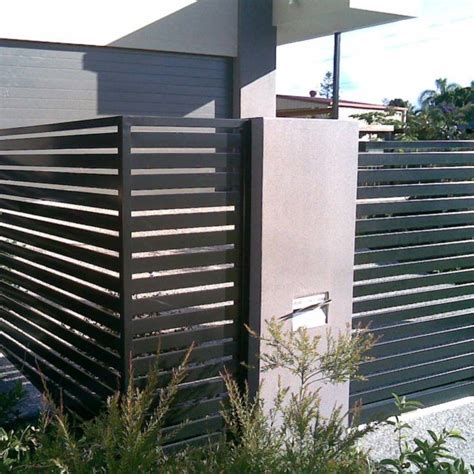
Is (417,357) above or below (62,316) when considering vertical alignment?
below

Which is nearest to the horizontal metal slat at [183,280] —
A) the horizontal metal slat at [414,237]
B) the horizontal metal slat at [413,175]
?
the horizontal metal slat at [414,237]

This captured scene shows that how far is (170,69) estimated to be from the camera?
32.5 feet

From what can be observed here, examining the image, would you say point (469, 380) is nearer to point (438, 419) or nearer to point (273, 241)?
point (438, 419)

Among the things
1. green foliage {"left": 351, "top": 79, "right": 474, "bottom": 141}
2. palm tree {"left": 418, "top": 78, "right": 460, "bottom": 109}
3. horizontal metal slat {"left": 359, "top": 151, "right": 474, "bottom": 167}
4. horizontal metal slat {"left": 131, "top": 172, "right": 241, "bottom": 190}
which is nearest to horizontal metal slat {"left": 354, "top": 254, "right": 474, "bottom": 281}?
horizontal metal slat {"left": 359, "top": 151, "right": 474, "bottom": 167}

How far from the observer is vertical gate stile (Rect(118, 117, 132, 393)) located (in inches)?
121

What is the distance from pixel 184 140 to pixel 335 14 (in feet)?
23.8

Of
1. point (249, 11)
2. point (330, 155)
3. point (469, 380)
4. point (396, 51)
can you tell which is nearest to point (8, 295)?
point (330, 155)

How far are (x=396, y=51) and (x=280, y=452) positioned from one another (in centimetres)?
2795

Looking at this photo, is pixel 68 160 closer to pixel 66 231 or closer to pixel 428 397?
pixel 66 231

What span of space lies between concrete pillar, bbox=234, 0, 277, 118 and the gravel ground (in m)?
6.66

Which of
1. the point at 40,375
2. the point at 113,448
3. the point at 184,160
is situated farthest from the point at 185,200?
the point at 40,375

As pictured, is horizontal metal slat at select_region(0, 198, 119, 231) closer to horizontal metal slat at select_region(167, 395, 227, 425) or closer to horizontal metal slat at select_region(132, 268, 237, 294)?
horizontal metal slat at select_region(132, 268, 237, 294)

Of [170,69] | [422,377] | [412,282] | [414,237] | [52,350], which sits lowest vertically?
[422,377]

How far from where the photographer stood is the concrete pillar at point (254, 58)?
1023 centimetres
